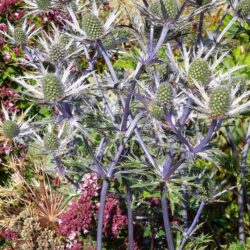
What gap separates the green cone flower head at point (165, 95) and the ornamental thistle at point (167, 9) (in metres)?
0.26

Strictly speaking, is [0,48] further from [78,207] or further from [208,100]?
[208,100]

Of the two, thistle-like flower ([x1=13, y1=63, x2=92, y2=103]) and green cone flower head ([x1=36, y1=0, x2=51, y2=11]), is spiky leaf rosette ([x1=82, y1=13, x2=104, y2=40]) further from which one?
green cone flower head ([x1=36, y1=0, x2=51, y2=11])

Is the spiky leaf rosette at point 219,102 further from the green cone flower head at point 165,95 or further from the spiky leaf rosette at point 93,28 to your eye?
the spiky leaf rosette at point 93,28

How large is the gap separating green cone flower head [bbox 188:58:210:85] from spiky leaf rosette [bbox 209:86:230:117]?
119 mm

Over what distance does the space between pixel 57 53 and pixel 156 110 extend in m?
0.49

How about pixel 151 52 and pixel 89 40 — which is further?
pixel 89 40

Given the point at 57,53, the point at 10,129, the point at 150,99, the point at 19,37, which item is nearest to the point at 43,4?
the point at 19,37

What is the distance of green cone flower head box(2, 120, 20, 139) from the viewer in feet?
6.72

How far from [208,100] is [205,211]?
1.40m

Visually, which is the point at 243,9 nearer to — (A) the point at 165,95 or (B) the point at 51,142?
(A) the point at 165,95

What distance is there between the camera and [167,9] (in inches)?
62.1

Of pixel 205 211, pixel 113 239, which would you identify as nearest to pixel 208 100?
pixel 113 239

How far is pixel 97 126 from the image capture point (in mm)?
1691

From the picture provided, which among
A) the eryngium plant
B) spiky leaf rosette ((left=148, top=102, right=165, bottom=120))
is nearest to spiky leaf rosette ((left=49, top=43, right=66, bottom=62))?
the eryngium plant
